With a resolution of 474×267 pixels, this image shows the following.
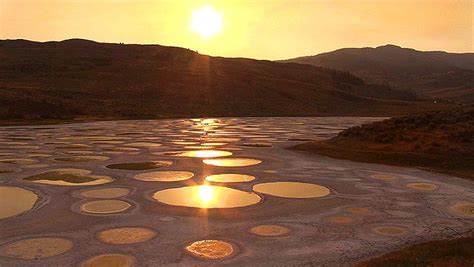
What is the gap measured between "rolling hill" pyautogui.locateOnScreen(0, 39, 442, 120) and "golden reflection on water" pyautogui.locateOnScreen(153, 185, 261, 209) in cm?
3983

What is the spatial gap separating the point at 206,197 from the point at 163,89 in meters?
64.6

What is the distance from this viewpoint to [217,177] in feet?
51.1

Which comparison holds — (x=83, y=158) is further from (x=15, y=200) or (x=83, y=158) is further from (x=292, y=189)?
(x=292, y=189)

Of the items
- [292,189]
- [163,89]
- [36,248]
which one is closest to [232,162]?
[292,189]

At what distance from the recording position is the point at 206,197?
12.5 meters

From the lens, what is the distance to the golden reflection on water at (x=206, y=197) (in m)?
11.7

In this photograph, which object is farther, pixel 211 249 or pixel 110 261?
pixel 211 249

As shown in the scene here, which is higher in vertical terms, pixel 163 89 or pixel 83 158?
pixel 163 89

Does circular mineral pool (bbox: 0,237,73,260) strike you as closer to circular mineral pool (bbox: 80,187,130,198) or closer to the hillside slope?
circular mineral pool (bbox: 80,187,130,198)

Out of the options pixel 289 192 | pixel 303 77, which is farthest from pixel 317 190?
pixel 303 77

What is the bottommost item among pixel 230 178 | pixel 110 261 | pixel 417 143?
pixel 110 261

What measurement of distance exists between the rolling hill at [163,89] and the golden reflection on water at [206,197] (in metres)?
39.8

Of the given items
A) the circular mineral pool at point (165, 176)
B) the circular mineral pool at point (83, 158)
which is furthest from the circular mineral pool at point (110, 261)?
the circular mineral pool at point (83, 158)

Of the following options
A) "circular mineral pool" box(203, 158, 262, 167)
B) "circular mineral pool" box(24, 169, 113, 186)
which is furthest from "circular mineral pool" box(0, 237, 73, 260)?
"circular mineral pool" box(203, 158, 262, 167)
